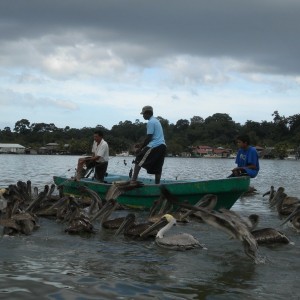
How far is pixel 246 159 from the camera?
41.3 ft

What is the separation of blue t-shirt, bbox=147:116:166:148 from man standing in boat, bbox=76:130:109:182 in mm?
1935

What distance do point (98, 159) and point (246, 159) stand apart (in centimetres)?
417

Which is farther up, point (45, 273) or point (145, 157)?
point (145, 157)

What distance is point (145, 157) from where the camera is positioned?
1318 cm

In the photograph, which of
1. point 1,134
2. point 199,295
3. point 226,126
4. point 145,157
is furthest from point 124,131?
point 199,295

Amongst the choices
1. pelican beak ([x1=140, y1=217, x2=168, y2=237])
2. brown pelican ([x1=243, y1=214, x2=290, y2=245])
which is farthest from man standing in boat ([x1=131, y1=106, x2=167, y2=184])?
brown pelican ([x1=243, y1=214, x2=290, y2=245])

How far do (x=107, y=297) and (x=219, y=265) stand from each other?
2.14 m

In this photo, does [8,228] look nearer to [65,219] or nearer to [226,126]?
[65,219]

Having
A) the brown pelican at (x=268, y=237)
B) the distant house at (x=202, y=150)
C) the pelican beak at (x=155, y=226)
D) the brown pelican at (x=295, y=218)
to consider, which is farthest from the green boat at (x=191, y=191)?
the distant house at (x=202, y=150)

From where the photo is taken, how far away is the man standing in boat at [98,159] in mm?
14602

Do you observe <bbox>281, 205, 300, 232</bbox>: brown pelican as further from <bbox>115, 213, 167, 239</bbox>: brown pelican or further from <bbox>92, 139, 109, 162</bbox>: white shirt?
<bbox>92, 139, 109, 162</bbox>: white shirt

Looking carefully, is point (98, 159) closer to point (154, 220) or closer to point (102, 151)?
point (102, 151)

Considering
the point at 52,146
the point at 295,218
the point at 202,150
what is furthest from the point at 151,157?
the point at 52,146

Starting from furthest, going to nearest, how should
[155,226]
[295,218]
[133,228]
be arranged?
[295,218]
[133,228]
[155,226]
